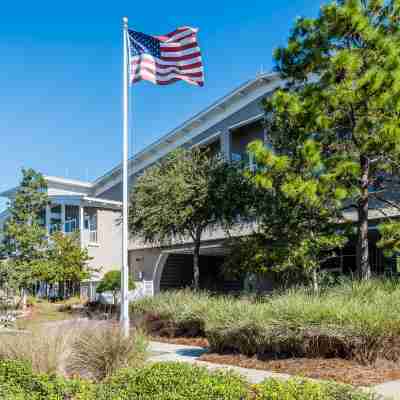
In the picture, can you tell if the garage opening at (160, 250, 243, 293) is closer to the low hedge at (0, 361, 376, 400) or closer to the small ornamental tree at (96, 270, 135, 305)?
the small ornamental tree at (96, 270, 135, 305)

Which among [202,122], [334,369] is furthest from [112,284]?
[334,369]

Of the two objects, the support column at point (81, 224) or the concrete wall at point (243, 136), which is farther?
the support column at point (81, 224)

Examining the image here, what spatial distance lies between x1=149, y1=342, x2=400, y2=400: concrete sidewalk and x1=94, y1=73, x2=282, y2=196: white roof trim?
1100 cm

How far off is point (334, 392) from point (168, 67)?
10.8m

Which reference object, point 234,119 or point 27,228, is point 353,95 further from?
point 27,228

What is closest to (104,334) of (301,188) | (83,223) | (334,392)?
(334,392)

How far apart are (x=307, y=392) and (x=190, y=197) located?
13399 mm

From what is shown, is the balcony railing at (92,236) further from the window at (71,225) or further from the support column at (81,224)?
the window at (71,225)

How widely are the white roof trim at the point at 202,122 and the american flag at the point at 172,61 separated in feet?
20.0

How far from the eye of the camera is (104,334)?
9.28 m

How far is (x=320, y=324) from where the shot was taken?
9.64 meters

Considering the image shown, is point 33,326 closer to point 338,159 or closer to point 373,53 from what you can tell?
point 338,159

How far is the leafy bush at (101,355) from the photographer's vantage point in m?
9.02

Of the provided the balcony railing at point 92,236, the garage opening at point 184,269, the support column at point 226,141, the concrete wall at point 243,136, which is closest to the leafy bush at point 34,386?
the support column at point 226,141
